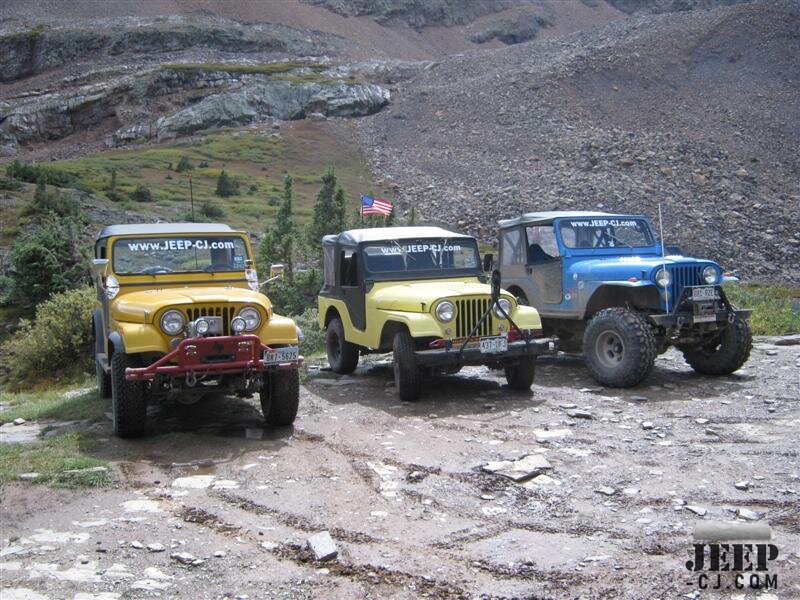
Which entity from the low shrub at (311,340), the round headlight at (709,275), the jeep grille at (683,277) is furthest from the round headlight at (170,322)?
the low shrub at (311,340)

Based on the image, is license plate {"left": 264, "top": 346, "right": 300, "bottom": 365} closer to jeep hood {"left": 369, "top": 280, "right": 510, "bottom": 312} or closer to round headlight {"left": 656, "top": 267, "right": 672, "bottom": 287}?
jeep hood {"left": 369, "top": 280, "right": 510, "bottom": 312}

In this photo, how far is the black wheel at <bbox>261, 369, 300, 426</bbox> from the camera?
808cm

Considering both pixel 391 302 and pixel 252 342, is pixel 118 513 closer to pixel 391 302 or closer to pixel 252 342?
pixel 252 342

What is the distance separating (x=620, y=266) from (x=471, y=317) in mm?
2461

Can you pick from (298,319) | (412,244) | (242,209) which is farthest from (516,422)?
(242,209)

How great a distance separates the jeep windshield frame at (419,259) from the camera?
10.7 m

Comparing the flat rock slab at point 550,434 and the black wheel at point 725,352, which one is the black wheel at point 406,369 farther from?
the black wheel at point 725,352

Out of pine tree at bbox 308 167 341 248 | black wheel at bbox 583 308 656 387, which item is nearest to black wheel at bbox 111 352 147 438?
black wheel at bbox 583 308 656 387

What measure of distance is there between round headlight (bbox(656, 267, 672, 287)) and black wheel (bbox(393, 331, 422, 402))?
3.31m

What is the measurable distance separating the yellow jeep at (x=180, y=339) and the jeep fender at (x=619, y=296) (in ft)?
15.4

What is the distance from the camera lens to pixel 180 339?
7.68 m

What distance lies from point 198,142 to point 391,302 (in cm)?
5961

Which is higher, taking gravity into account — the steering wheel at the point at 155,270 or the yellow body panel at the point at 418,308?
the steering wheel at the point at 155,270

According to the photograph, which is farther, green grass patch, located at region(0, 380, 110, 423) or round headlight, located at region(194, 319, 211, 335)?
green grass patch, located at region(0, 380, 110, 423)
